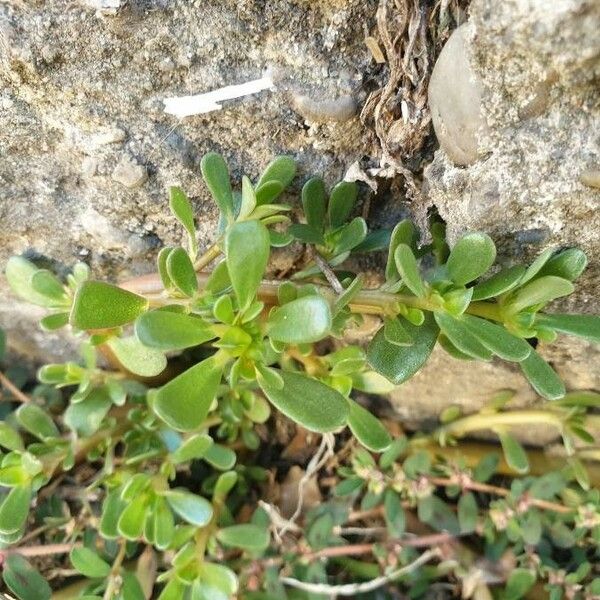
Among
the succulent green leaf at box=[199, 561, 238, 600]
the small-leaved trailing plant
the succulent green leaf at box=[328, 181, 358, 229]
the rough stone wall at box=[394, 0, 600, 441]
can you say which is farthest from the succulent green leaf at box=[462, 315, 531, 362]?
the succulent green leaf at box=[199, 561, 238, 600]

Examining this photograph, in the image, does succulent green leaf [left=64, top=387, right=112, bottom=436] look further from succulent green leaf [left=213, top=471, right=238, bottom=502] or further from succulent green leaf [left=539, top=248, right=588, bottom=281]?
succulent green leaf [left=539, top=248, right=588, bottom=281]

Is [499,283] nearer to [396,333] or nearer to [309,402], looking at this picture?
[396,333]

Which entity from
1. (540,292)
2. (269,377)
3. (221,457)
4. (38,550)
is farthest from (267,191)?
(38,550)

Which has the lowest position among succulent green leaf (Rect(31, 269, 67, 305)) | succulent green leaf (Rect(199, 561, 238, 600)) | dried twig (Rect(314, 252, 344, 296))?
succulent green leaf (Rect(199, 561, 238, 600))

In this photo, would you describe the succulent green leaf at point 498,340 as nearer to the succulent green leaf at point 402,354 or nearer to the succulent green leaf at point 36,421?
the succulent green leaf at point 402,354

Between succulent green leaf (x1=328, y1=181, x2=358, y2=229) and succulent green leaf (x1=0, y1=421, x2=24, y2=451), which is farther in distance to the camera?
succulent green leaf (x1=0, y1=421, x2=24, y2=451)

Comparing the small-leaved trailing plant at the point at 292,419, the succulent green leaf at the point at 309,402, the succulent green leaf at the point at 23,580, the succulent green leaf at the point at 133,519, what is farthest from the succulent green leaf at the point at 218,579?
the succulent green leaf at the point at 309,402

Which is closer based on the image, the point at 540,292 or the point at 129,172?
the point at 540,292
